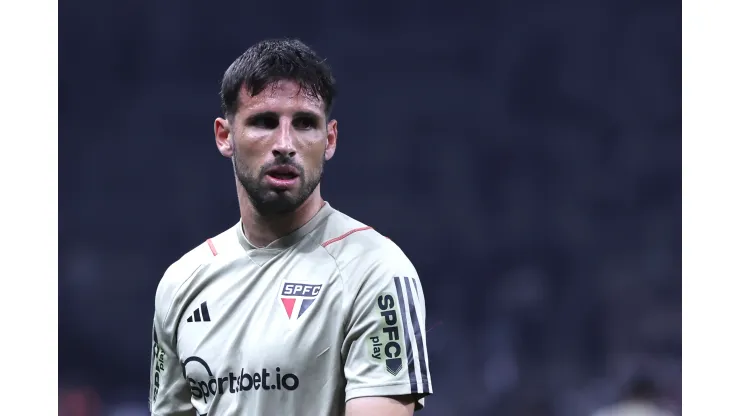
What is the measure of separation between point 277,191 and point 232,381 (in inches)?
20.6

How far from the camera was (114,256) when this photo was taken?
6.33 meters

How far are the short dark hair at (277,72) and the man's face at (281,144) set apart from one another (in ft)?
0.08

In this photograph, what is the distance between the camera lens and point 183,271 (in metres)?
2.81

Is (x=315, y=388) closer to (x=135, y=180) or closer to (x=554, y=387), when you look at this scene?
(x=554, y=387)

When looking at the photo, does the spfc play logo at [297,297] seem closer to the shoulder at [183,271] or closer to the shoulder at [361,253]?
the shoulder at [361,253]

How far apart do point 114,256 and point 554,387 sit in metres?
2.98

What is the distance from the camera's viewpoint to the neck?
2.69 meters

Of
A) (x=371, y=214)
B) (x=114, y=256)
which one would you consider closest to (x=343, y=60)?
(x=371, y=214)

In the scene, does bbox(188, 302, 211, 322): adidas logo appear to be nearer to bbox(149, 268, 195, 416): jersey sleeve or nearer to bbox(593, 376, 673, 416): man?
bbox(149, 268, 195, 416): jersey sleeve

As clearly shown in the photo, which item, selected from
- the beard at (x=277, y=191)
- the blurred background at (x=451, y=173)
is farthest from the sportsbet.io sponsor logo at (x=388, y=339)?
the blurred background at (x=451, y=173)

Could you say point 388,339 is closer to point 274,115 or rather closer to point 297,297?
point 297,297

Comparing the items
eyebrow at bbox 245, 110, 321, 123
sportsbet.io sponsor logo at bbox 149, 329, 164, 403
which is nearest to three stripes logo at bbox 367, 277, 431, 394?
eyebrow at bbox 245, 110, 321, 123

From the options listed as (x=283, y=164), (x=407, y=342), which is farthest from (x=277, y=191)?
(x=407, y=342)

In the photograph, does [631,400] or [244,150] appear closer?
[244,150]
